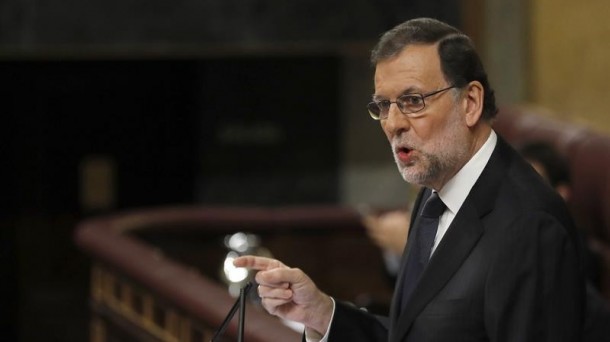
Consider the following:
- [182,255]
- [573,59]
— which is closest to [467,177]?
[182,255]

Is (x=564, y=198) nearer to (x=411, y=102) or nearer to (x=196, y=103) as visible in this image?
(x=411, y=102)

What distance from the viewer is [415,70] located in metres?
2.15

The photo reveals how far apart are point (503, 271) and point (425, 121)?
290 millimetres

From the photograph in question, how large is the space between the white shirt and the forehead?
136 mm

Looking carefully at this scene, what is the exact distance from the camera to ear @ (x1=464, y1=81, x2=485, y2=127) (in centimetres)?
216

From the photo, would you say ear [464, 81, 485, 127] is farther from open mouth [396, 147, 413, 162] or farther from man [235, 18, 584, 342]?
open mouth [396, 147, 413, 162]

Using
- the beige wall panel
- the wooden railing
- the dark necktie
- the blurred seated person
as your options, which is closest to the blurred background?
the beige wall panel

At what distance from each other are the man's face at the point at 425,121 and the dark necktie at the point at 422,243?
8cm

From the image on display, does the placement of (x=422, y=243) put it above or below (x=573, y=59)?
above

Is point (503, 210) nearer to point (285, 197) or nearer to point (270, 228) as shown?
point (270, 228)

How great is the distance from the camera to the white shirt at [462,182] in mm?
2170

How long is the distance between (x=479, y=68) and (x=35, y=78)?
615cm

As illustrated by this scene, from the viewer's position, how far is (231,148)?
25.8 ft

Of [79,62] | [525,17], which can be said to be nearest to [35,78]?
[79,62]
